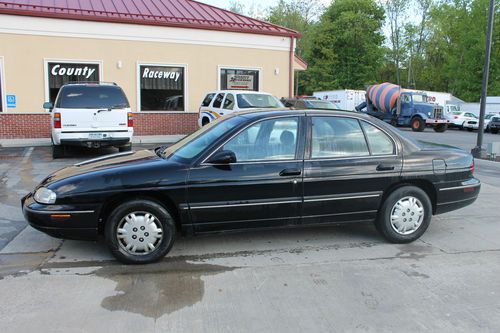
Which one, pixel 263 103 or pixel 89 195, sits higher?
pixel 263 103

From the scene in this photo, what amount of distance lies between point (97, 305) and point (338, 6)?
51.5 meters

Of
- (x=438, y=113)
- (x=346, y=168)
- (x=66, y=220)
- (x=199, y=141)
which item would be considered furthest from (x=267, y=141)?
(x=438, y=113)

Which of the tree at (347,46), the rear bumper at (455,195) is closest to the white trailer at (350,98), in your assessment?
the tree at (347,46)

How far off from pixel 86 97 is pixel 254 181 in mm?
7378

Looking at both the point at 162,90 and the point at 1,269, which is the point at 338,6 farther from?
the point at 1,269

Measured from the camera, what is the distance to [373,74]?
1973 inches

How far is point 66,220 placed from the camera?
4.27 metres

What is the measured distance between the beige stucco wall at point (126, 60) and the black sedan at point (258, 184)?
449 inches

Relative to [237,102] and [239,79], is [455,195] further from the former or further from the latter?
[239,79]

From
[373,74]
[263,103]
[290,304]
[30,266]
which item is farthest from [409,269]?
[373,74]

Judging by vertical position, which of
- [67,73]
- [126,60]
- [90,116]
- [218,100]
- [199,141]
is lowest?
[199,141]

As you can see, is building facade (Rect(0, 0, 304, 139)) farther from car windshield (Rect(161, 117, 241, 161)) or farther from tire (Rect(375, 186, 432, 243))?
tire (Rect(375, 186, 432, 243))

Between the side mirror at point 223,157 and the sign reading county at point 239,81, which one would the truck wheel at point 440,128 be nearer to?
the sign reading county at point 239,81

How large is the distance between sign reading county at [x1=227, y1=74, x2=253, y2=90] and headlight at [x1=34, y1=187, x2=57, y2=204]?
44.2 ft
